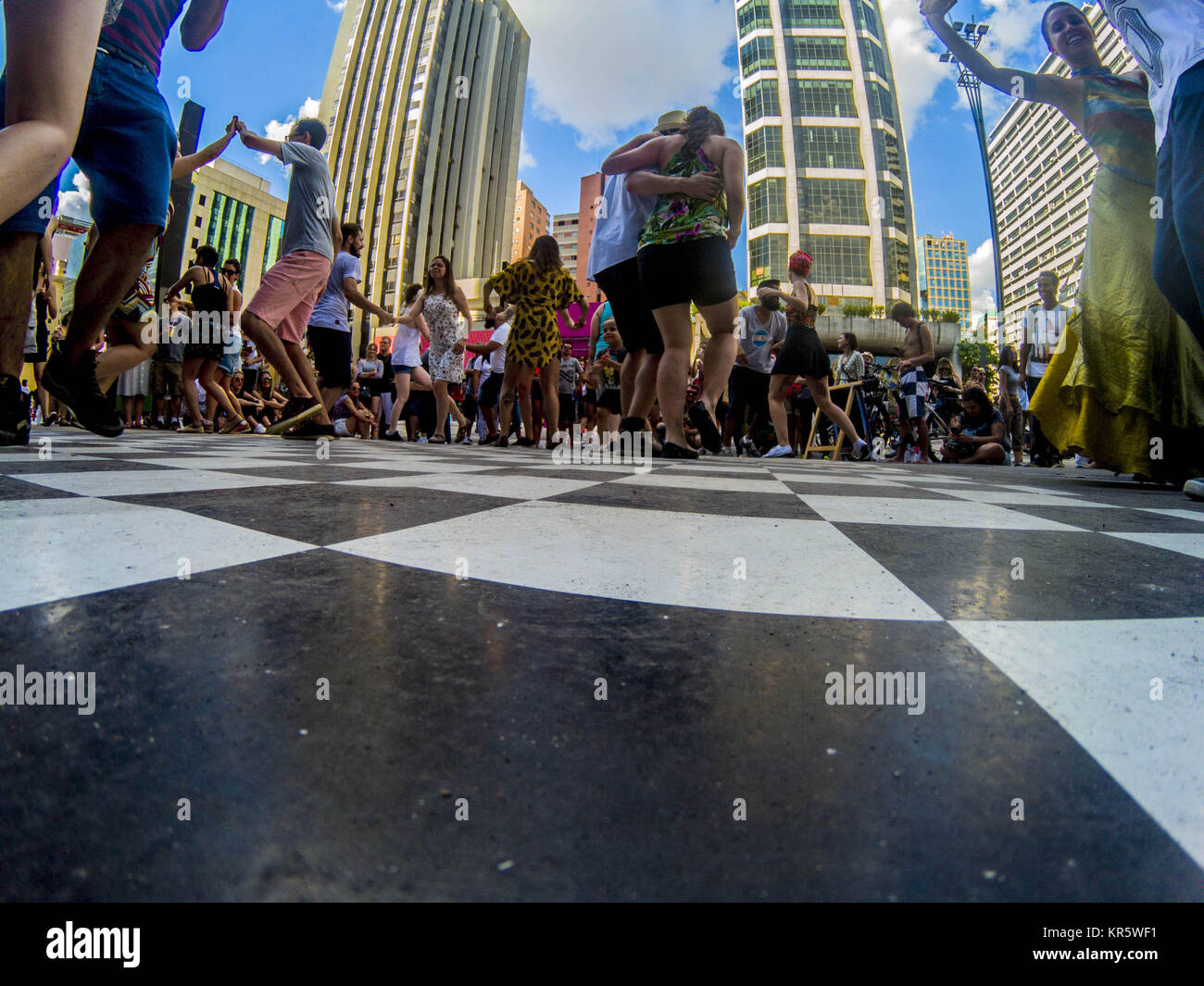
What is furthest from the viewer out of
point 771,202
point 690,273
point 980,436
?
point 771,202

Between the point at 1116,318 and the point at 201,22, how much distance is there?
140 inches

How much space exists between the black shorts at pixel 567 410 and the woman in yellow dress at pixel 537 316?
2.82m

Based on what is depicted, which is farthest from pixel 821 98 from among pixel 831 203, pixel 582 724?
pixel 582 724

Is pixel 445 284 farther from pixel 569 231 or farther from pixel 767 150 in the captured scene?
pixel 569 231

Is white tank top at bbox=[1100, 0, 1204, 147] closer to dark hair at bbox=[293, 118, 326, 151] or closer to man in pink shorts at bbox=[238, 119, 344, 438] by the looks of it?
man in pink shorts at bbox=[238, 119, 344, 438]

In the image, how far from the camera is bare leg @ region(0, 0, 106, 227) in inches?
42.8

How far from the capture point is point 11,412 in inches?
78.1

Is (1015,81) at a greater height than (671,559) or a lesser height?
greater

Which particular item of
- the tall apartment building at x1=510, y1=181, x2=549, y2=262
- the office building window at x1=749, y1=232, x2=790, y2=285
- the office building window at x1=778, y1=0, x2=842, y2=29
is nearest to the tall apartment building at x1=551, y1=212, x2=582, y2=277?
the tall apartment building at x1=510, y1=181, x2=549, y2=262

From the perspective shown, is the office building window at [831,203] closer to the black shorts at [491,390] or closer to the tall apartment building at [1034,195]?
the tall apartment building at [1034,195]

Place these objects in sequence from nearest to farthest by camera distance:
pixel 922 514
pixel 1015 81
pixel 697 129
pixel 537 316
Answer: pixel 922 514
pixel 1015 81
pixel 697 129
pixel 537 316

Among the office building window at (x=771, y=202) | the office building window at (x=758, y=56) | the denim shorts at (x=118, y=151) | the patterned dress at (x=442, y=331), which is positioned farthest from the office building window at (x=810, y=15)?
the denim shorts at (x=118, y=151)

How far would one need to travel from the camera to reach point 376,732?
346mm

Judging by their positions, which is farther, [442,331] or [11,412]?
[442,331]
